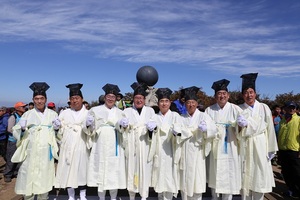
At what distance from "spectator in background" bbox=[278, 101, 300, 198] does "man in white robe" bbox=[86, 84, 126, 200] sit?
4155 millimetres

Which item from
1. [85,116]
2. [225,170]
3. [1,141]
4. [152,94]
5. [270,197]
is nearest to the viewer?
[225,170]

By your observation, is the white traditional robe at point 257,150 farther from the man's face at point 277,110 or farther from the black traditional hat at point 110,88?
the man's face at point 277,110

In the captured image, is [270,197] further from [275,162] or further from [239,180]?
[275,162]

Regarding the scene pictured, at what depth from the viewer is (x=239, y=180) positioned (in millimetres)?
5445

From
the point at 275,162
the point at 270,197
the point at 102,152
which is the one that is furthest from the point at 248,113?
the point at 275,162

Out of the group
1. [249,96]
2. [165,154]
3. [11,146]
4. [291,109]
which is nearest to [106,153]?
[165,154]

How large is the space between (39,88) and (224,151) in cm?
384

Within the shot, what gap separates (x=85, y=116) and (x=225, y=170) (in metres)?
2.99

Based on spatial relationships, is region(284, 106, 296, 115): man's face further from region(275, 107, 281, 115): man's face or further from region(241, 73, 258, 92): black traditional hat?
region(275, 107, 281, 115): man's face

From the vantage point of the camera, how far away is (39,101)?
18.3 feet

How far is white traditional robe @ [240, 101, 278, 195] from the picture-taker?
5406 mm

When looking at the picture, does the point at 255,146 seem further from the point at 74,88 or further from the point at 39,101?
the point at 39,101

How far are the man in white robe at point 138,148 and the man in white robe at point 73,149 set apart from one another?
874 mm

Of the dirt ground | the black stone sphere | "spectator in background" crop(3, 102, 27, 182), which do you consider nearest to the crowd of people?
the dirt ground
